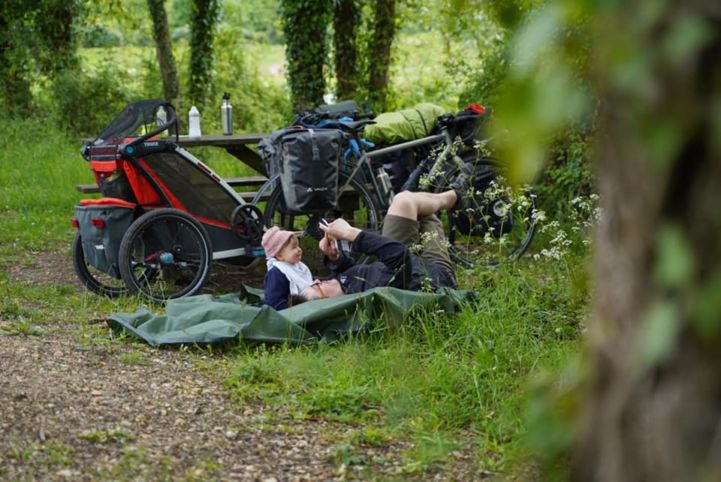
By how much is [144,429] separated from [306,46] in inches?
361

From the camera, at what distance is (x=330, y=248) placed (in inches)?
247

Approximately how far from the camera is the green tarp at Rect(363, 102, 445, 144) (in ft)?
24.4

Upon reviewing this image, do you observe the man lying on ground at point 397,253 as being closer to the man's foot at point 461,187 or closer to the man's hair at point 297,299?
the man's hair at point 297,299

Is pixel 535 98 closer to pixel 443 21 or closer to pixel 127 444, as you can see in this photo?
pixel 127 444

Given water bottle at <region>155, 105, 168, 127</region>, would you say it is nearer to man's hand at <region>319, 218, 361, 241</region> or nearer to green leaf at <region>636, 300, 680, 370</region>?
man's hand at <region>319, 218, 361, 241</region>

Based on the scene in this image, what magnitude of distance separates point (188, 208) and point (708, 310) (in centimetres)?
555

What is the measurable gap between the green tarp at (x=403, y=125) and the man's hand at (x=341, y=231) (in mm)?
1426

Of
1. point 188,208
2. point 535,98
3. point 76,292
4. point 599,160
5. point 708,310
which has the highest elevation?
point 535,98

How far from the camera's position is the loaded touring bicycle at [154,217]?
6.32 meters

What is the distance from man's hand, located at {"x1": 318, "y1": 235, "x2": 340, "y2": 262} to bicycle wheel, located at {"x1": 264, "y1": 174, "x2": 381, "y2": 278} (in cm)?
36

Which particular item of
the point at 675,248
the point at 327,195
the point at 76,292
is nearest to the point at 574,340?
the point at 327,195

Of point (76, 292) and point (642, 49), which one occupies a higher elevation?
point (642, 49)

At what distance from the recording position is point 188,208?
21.7ft

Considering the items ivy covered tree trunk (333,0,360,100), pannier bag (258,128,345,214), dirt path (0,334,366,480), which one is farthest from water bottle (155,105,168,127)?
ivy covered tree trunk (333,0,360,100)
